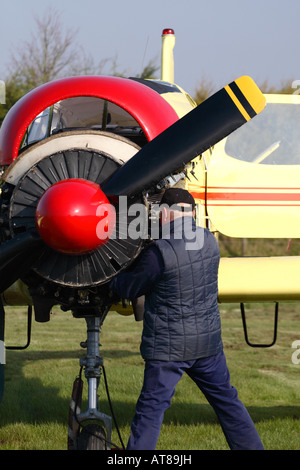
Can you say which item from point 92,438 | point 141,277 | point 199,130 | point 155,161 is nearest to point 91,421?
point 92,438

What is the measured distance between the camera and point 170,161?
14.5ft

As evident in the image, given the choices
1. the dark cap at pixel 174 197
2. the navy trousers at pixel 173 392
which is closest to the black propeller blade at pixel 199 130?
the dark cap at pixel 174 197

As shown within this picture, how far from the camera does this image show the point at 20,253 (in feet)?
14.4

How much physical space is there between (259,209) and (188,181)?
87cm

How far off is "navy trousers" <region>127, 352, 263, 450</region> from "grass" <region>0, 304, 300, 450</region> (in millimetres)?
1178

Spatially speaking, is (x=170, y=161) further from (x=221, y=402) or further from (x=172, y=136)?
(x=221, y=402)

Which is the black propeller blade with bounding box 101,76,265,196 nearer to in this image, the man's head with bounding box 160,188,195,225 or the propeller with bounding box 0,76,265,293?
the propeller with bounding box 0,76,265,293

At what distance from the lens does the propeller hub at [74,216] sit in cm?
399

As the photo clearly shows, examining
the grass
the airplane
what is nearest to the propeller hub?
the airplane

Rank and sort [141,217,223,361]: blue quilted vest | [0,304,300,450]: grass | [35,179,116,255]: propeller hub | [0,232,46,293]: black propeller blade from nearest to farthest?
[35,179,116,255]: propeller hub → [141,217,223,361]: blue quilted vest → [0,232,46,293]: black propeller blade → [0,304,300,450]: grass

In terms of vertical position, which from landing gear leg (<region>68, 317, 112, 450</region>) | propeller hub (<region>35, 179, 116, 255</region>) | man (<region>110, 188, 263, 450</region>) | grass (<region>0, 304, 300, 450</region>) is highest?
propeller hub (<region>35, 179, 116, 255</region>)

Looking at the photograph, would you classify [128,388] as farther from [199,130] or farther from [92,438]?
[199,130]

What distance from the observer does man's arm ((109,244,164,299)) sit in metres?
4.17

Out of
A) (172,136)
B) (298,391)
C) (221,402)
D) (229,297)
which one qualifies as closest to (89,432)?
(221,402)
